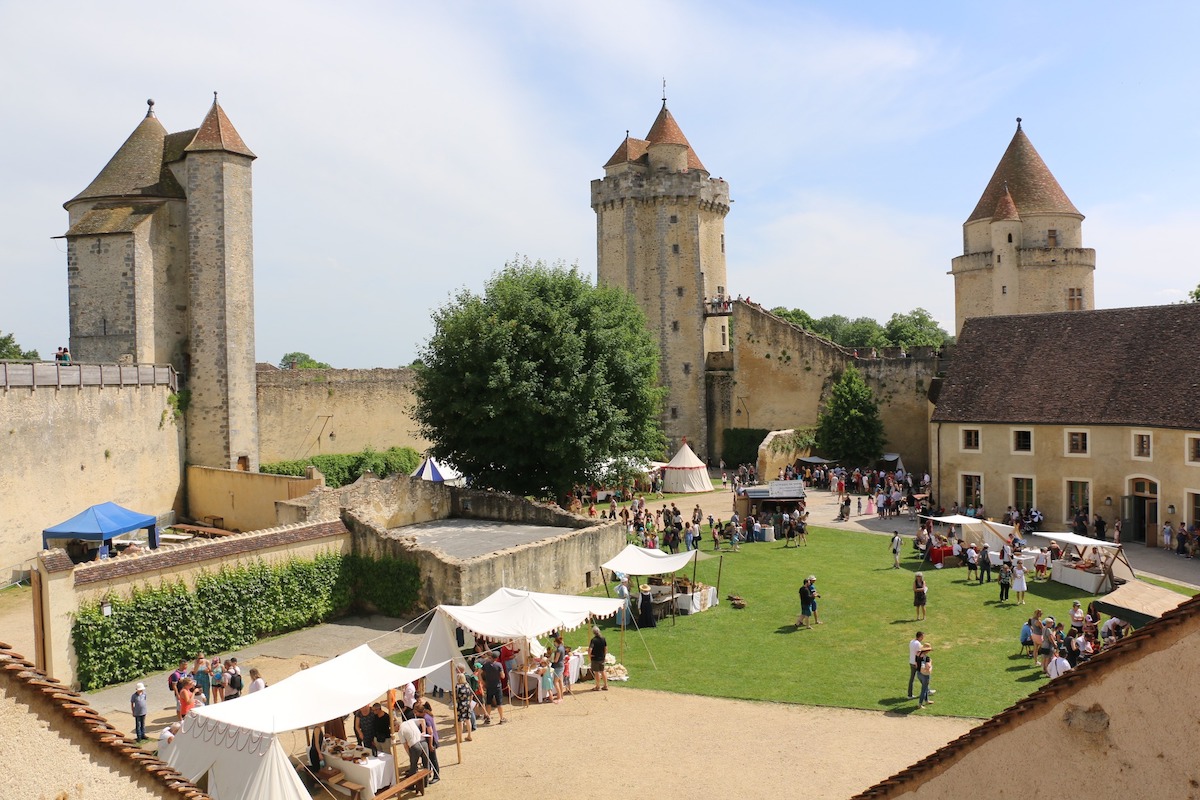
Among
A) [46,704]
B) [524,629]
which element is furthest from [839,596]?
[46,704]

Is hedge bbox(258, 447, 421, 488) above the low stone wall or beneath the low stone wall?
above

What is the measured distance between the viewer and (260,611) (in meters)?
20.4

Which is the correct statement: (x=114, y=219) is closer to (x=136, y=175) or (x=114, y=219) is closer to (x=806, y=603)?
(x=136, y=175)

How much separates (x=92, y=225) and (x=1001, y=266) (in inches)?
1606

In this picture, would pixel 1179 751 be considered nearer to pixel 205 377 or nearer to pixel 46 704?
pixel 46 704

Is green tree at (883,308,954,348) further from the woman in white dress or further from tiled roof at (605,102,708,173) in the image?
the woman in white dress

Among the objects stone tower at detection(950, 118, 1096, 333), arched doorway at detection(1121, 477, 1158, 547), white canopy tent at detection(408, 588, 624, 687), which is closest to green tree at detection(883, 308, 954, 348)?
stone tower at detection(950, 118, 1096, 333)

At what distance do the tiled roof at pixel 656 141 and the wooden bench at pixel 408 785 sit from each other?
4298 centimetres

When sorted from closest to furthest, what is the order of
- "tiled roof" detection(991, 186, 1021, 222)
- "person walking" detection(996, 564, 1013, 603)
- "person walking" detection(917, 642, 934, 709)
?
1. "person walking" detection(917, 642, 934, 709)
2. "person walking" detection(996, 564, 1013, 603)
3. "tiled roof" detection(991, 186, 1021, 222)

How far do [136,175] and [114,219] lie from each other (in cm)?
223

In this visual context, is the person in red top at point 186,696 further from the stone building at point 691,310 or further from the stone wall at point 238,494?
the stone building at point 691,310

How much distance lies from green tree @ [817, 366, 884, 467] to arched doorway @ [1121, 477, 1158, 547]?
13.9m

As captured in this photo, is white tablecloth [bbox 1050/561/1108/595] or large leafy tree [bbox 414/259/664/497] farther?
large leafy tree [bbox 414/259/664/497]

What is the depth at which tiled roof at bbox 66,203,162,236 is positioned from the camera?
34.1 meters
